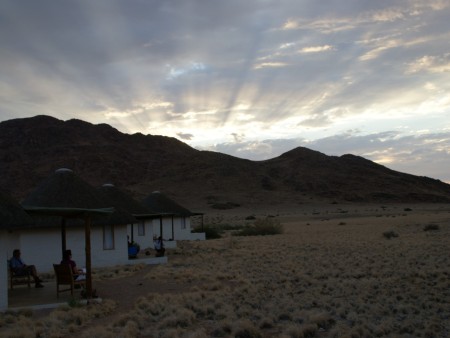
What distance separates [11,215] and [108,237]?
36.1 ft

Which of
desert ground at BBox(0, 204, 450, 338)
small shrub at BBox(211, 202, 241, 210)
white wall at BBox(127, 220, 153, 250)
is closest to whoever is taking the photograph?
desert ground at BBox(0, 204, 450, 338)

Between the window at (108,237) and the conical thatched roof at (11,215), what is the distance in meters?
9.65

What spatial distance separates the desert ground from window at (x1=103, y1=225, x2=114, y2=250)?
1879 millimetres

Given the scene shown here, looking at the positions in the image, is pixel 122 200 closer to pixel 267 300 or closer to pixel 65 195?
pixel 65 195

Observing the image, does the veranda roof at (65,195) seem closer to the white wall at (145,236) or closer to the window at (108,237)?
the window at (108,237)

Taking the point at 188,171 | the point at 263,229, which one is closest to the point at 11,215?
the point at 263,229

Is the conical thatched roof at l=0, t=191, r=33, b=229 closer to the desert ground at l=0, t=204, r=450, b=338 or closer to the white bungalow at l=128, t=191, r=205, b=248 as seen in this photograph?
the desert ground at l=0, t=204, r=450, b=338

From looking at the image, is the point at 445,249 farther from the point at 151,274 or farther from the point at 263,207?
the point at 263,207

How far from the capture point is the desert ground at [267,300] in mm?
10781

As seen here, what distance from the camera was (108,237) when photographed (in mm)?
23922

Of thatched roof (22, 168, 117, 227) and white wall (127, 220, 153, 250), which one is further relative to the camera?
white wall (127, 220, 153, 250)

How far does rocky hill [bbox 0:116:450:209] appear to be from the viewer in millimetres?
101125

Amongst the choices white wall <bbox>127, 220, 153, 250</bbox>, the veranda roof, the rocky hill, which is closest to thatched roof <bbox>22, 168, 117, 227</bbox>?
the veranda roof

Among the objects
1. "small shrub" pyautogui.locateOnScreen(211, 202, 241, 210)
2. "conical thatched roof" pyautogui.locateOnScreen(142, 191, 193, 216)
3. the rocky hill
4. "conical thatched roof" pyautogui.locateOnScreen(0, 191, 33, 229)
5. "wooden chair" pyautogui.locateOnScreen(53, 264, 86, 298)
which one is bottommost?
"wooden chair" pyautogui.locateOnScreen(53, 264, 86, 298)
